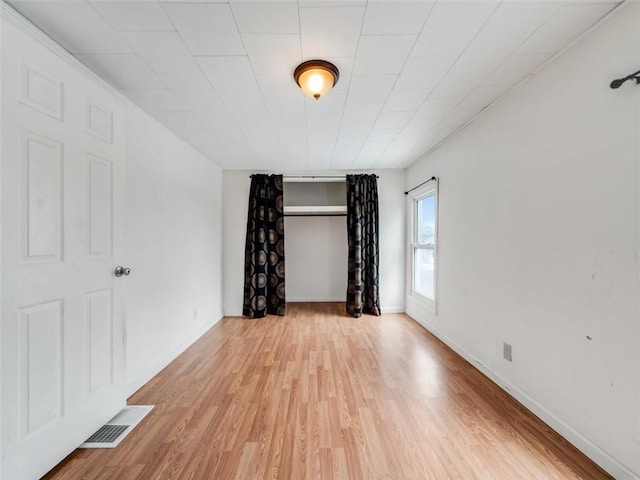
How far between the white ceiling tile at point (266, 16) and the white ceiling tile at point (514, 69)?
1341 mm

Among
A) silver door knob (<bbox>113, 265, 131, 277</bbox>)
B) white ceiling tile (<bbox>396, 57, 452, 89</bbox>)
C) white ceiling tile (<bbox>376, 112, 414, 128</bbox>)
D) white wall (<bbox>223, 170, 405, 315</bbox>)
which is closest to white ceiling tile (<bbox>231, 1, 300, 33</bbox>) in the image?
white ceiling tile (<bbox>396, 57, 452, 89</bbox>)

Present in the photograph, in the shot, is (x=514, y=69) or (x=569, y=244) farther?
(x=514, y=69)

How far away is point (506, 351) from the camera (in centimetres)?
222

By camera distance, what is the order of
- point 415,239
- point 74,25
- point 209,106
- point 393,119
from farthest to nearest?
point 415,239 < point 393,119 < point 209,106 < point 74,25

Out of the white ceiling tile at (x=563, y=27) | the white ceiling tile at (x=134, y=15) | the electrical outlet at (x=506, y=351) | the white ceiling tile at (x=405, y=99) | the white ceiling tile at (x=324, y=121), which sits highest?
the white ceiling tile at (x=563, y=27)

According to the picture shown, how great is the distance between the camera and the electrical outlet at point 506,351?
219 cm

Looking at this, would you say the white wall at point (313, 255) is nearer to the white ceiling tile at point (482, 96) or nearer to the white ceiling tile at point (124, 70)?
the white ceiling tile at point (482, 96)

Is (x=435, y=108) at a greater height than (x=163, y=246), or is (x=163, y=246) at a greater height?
(x=435, y=108)

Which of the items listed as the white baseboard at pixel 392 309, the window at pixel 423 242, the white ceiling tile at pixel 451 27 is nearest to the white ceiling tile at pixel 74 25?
the white ceiling tile at pixel 451 27

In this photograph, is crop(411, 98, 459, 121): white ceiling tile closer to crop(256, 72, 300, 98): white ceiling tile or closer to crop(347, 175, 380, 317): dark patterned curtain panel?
crop(256, 72, 300, 98): white ceiling tile

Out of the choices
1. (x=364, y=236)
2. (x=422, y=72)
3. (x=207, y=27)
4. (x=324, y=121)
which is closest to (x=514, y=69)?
(x=422, y=72)

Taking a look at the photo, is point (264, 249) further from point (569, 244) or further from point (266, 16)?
point (569, 244)

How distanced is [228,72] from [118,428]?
239 centimetres

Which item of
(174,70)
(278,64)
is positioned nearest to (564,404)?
(278,64)
